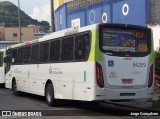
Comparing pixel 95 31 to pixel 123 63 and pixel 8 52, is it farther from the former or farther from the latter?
pixel 8 52

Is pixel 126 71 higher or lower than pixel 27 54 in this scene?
lower

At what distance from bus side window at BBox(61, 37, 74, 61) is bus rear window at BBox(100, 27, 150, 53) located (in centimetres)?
175

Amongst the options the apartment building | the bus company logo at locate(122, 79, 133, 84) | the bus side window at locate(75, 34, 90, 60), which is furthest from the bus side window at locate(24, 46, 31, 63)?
the apartment building

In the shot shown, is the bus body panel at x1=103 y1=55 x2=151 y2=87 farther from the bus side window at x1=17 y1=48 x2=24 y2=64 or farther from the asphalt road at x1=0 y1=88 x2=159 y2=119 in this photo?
the bus side window at x1=17 y1=48 x2=24 y2=64

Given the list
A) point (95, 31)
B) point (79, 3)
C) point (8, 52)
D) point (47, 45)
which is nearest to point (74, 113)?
point (95, 31)

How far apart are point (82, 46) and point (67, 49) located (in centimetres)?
135

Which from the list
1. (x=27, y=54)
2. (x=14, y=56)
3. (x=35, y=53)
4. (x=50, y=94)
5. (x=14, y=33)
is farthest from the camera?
(x=14, y=33)

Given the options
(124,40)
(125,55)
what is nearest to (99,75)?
(125,55)

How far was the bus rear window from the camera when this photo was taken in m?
13.0

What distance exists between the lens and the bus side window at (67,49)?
14451 mm

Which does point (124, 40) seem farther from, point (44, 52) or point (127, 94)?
point (44, 52)

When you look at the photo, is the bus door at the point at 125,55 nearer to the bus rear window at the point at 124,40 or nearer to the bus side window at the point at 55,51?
the bus rear window at the point at 124,40

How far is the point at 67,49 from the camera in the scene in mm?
14812

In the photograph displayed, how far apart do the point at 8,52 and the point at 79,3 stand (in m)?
21.1
